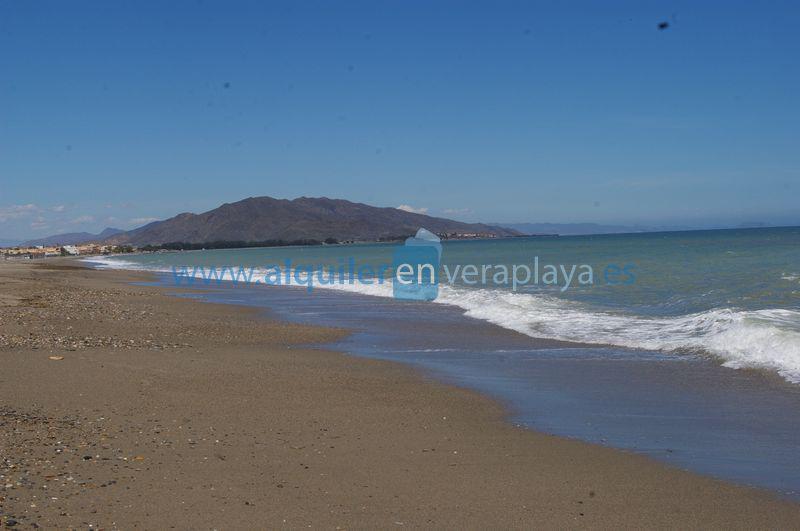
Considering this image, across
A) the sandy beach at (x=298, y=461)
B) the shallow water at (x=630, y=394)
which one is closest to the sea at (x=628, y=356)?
the shallow water at (x=630, y=394)

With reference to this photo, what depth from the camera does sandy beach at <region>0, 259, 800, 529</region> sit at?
493cm

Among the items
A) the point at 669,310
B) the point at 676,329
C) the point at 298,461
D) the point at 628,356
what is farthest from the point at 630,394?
the point at 669,310

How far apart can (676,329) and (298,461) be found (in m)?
10.9

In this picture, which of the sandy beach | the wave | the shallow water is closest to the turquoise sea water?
the wave

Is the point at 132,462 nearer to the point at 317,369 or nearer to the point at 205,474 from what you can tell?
the point at 205,474

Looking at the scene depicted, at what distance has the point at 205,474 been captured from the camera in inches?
223

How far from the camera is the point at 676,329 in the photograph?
14938 millimetres

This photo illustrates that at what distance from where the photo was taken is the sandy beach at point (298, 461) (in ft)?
16.2

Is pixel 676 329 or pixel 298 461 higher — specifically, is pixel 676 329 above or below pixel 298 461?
below

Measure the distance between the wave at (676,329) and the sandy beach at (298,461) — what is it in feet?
16.1

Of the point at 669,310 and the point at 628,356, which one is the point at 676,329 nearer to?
the point at 628,356

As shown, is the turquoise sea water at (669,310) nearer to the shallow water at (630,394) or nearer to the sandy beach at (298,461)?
the shallow water at (630,394)

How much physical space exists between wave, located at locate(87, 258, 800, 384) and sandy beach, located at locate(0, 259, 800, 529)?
16.1 ft

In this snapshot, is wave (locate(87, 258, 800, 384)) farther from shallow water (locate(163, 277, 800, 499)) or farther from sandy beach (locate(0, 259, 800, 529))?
sandy beach (locate(0, 259, 800, 529))
